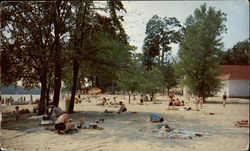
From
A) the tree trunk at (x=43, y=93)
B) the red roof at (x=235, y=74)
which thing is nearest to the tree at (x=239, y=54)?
the red roof at (x=235, y=74)

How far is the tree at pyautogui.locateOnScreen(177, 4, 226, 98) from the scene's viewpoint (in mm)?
33719

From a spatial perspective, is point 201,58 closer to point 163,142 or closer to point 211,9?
→ point 211,9

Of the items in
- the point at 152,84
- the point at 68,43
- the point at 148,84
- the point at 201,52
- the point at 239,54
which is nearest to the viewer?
the point at 68,43

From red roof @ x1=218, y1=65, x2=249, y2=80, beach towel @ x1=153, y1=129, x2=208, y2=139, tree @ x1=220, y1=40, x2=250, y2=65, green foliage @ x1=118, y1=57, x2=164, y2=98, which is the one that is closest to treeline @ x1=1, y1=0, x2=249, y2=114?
beach towel @ x1=153, y1=129, x2=208, y2=139

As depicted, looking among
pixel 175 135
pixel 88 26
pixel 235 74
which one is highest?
pixel 88 26

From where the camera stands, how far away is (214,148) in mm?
9875

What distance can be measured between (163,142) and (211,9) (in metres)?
27.1

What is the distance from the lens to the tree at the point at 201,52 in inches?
1328

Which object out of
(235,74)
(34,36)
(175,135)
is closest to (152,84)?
(235,74)

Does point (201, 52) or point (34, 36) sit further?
point (201, 52)

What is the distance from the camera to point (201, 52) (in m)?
35.0

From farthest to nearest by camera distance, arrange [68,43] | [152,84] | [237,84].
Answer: [237,84], [152,84], [68,43]

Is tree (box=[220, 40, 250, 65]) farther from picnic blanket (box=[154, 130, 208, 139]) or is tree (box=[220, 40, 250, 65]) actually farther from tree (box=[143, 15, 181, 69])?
picnic blanket (box=[154, 130, 208, 139])

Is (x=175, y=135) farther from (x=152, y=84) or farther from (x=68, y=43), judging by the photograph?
(x=152, y=84)
